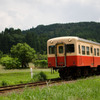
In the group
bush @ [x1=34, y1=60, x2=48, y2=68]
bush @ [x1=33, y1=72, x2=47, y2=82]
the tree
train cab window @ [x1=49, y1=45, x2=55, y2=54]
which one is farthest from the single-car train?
the tree

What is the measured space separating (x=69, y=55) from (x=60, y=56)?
0.74 metres

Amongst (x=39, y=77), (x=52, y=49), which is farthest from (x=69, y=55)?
(x=39, y=77)

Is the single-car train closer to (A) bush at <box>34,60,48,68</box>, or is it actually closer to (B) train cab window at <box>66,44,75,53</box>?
(B) train cab window at <box>66,44,75,53</box>

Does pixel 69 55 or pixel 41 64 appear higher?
pixel 69 55

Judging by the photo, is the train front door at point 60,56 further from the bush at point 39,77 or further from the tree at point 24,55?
the tree at point 24,55

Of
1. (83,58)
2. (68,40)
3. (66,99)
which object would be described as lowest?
(66,99)

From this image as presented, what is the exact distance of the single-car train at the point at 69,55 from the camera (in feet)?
49.4

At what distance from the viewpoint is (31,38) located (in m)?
126

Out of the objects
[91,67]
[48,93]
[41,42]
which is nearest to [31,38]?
[41,42]

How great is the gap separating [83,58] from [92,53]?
220cm

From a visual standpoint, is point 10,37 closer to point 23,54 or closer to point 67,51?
point 23,54

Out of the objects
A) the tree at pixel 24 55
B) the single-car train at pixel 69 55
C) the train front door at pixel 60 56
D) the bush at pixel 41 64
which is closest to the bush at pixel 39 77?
the single-car train at pixel 69 55

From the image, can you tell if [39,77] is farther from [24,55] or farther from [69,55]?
[24,55]

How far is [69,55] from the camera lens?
15.2 metres
